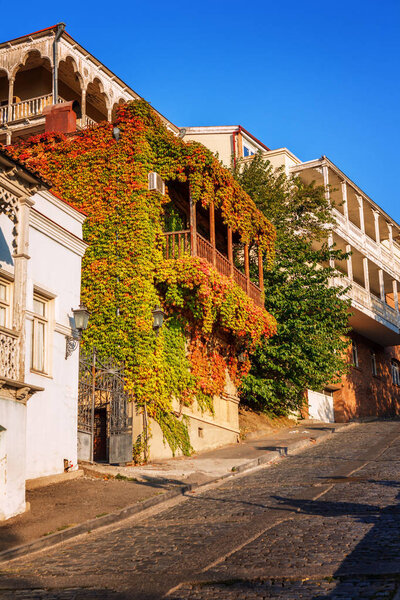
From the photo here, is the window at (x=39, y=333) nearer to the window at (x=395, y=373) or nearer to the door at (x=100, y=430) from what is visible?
the door at (x=100, y=430)

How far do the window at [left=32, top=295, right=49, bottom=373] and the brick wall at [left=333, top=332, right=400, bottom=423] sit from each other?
19.9m

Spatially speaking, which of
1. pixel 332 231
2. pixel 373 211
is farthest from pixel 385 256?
pixel 332 231

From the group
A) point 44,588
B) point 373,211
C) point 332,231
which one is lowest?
point 44,588

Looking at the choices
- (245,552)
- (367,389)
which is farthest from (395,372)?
(245,552)

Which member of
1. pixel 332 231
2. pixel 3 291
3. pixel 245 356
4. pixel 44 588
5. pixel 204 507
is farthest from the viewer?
pixel 332 231

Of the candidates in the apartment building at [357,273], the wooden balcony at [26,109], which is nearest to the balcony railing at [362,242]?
the apartment building at [357,273]

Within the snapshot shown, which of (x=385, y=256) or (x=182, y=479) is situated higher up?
(x=385, y=256)

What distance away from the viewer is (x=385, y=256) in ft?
127

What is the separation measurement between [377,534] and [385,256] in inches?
1217

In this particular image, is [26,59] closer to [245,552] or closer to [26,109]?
[26,109]

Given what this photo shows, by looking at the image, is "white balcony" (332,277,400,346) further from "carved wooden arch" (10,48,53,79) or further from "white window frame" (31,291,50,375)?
"white window frame" (31,291,50,375)

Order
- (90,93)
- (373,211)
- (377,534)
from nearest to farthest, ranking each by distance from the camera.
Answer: (377,534)
(90,93)
(373,211)

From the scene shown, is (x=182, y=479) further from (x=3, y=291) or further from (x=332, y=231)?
(x=332, y=231)

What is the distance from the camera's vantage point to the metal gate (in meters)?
16.7
